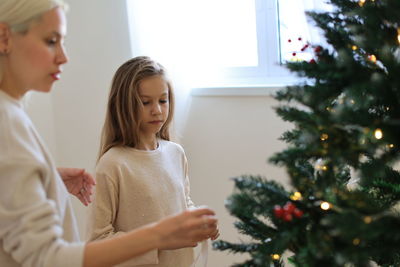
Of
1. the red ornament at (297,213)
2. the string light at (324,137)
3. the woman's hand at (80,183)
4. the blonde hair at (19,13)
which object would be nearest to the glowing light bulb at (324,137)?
the string light at (324,137)

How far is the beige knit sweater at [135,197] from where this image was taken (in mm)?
1543

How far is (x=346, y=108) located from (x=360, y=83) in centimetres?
6

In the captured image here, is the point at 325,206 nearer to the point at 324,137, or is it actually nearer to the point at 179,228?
the point at 324,137

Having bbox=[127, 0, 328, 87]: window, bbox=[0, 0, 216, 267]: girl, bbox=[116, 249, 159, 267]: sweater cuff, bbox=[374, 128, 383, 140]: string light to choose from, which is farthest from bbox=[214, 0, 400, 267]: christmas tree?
bbox=[127, 0, 328, 87]: window

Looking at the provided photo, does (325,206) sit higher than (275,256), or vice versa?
(325,206)

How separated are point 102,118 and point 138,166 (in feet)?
3.72

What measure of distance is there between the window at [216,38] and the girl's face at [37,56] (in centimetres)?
139

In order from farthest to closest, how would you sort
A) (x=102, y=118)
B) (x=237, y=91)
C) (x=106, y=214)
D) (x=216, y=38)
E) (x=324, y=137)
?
(x=102, y=118)
(x=216, y=38)
(x=237, y=91)
(x=106, y=214)
(x=324, y=137)

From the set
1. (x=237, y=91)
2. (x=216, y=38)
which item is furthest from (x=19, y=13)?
(x=216, y=38)

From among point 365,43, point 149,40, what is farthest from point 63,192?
point 149,40

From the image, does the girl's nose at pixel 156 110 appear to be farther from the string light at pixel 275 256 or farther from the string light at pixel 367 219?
the string light at pixel 367 219

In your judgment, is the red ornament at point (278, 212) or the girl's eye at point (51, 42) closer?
the red ornament at point (278, 212)

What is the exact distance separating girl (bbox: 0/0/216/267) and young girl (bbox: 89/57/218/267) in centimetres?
53

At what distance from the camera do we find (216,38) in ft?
8.29
